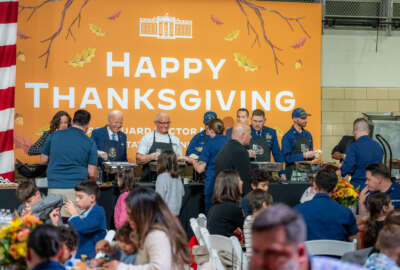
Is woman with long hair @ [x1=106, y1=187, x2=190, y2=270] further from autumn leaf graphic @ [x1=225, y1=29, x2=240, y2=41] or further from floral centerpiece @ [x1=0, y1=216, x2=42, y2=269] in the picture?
autumn leaf graphic @ [x1=225, y1=29, x2=240, y2=41]

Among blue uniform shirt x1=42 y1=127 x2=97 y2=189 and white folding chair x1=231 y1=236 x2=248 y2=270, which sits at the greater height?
blue uniform shirt x1=42 y1=127 x2=97 y2=189

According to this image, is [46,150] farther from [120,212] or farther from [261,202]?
[261,202]

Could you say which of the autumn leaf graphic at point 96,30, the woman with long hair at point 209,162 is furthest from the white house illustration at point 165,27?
the woman with long hair at point 209,162

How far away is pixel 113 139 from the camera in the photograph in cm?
655

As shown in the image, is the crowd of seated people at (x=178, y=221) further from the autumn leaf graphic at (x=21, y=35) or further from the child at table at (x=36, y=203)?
the autumn leaf graphic at (x=21, y=35)

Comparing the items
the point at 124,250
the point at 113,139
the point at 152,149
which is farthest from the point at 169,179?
the point at 124,250

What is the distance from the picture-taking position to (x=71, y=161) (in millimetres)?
5086

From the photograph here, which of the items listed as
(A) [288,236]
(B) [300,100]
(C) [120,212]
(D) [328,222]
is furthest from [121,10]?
(A) [288,236]

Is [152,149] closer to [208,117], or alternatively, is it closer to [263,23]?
[208,117]

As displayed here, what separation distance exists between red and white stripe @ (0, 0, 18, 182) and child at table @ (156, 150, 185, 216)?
5.75 feet

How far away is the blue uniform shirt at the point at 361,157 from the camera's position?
5.66 metres

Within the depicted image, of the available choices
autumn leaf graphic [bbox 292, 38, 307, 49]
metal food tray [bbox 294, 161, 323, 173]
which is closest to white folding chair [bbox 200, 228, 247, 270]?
metal food tray [bbox 294, 161, 323, 173]

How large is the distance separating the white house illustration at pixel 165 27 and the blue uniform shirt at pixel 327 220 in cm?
474

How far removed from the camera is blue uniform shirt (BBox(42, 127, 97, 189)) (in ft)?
16.6
